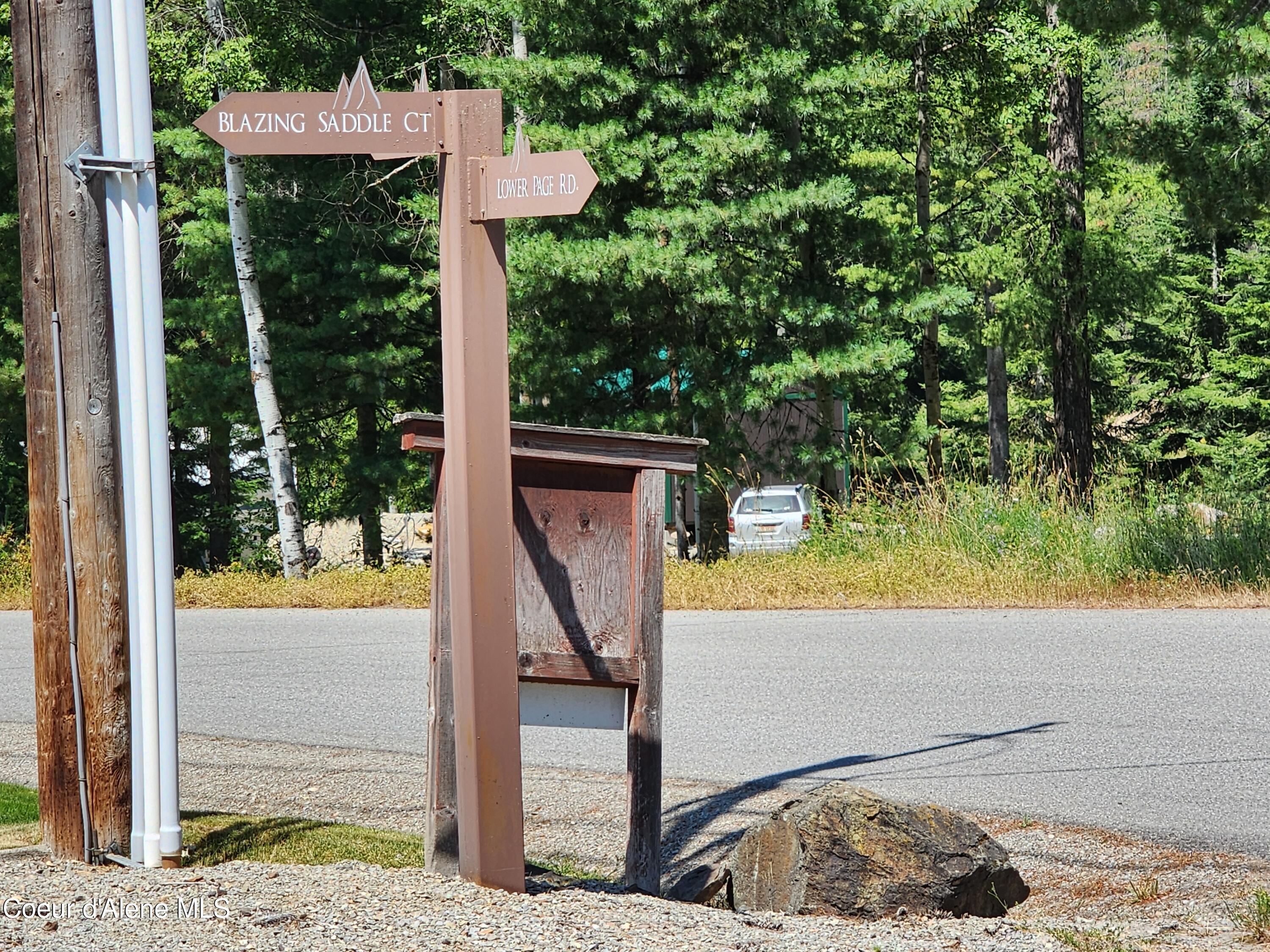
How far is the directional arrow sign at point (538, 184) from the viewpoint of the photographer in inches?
157

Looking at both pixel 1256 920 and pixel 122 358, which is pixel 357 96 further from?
pixel 1256 920

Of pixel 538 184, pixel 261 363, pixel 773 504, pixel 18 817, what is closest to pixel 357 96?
pixel 538 184

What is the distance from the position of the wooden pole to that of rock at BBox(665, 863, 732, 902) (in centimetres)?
208

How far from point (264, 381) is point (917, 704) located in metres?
12.2

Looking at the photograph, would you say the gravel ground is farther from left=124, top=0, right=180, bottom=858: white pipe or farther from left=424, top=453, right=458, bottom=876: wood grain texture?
left=124, top=0, right=180, bottom=858: white pipe

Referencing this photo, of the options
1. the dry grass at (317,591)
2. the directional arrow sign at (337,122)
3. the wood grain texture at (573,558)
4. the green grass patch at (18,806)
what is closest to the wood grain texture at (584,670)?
the wood grain texture at (573,558)

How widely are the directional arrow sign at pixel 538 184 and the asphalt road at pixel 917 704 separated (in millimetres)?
3694

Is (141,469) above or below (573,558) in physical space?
above

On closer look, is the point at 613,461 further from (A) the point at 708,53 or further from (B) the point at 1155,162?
A: (A) the point at 708,53

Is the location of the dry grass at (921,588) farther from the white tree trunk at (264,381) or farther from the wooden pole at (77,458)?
the wooden pole at (77,458)

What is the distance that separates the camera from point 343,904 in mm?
3988

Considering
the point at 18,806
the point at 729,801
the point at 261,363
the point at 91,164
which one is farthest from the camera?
the point at 261,363

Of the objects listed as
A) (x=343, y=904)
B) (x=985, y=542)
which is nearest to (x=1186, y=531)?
(x=985, y=542)

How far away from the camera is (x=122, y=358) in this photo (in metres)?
4.76
